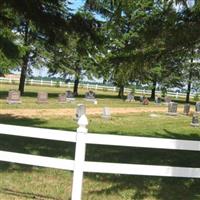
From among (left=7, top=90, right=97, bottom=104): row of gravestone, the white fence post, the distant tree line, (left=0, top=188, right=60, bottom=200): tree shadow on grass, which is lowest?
(left=7, top=90, right=97, bottom=104): row of gravestone

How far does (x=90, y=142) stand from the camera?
7.38 metres

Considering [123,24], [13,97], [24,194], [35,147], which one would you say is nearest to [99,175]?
[24,194]

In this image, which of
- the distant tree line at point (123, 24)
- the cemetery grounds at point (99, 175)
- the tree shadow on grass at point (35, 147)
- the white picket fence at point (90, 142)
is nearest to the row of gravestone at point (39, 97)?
the cemetery grounds at point (99, 175)

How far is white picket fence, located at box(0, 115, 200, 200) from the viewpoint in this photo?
7.37m

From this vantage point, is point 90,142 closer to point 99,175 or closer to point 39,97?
point 99,175

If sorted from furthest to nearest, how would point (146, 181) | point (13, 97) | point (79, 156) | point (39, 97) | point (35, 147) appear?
point (39, 97), point (13, 97), point (35, 147), point (146, 181), point (79, 156)

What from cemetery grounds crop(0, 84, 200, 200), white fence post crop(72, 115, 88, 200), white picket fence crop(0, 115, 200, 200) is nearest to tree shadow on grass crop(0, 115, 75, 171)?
cemetery grounds crop(0, 84, 200, 200)

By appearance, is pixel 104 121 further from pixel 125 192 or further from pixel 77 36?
pixel 125 192

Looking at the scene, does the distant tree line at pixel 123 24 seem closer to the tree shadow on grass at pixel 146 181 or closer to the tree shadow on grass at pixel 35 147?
the tree shadow on grass at pixel 146 181

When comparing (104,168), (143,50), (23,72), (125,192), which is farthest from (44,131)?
(23,72)

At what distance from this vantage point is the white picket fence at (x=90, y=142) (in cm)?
737

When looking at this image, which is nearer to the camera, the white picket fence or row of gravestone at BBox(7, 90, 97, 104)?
A: the white picket fence

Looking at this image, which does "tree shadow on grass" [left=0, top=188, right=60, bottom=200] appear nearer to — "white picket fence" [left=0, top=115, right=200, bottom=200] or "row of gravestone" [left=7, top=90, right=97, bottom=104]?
"white picket fence" [left=0, top=115, right=200, bottom=200]

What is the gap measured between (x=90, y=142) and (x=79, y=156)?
0.84 feet
